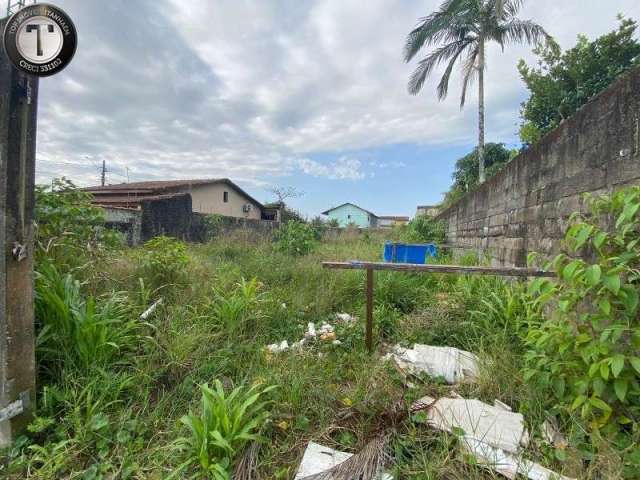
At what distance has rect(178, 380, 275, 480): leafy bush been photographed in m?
1.36

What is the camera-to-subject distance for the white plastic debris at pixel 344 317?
3.03 m

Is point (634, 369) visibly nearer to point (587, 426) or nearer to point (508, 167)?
point (587, 426)

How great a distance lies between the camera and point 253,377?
6.63 ft

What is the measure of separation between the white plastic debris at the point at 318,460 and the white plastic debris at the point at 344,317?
1.59 m

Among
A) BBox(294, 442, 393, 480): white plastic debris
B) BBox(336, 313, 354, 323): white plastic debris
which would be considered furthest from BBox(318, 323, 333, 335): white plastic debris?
BBox(294, 442, 393, 480): white plastic debris

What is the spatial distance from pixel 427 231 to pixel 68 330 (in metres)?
8.23

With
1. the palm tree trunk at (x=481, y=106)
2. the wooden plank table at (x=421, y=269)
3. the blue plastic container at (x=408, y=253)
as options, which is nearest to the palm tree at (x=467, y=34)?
the palm tree trunk at (x=481, y=106)

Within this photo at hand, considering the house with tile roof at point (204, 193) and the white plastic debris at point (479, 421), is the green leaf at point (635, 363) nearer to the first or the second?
the white plastic debris at point (479, 421)

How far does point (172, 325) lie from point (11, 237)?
1252 mm

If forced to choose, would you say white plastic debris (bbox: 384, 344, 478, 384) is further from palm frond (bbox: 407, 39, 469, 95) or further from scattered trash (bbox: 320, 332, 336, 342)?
palm frond (bbox: 407, 39, 469, 95)

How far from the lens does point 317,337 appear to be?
2664 mm

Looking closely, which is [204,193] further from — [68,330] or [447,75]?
[68,330]

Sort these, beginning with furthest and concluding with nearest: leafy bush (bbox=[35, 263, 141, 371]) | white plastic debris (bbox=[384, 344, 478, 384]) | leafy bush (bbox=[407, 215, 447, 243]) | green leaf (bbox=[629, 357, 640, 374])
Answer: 1. leafy bush (bbox=[407, 215, 447, 243])
2. white plastic debris (bbox=[384, 344, 478, 384])
3. leafy bush (bbox=[35, 263, 141, 371])
4. green leaf (bbox=[629, 357, 640, 374])

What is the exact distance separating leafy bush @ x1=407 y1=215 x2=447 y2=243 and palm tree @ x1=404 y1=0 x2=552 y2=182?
318 centimetres
